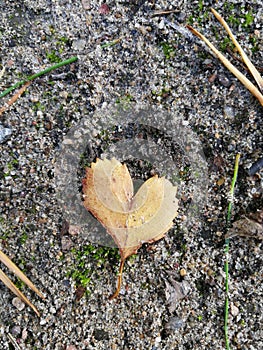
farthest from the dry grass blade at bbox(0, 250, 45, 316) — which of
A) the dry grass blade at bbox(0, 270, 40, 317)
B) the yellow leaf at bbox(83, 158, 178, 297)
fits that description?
the yellow leaf at bbox(83, 158, 178, 297)

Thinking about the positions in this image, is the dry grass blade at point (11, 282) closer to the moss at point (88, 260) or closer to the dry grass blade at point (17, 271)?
the dry grass blade at point (17, 271)

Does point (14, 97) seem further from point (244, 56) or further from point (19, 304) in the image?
point (244, 56)

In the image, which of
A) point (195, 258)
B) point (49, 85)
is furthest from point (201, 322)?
point (49, 85)

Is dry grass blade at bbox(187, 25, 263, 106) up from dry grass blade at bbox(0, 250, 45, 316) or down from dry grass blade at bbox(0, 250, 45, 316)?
up

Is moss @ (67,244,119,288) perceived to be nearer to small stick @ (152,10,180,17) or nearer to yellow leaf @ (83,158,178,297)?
yellow leaf @ (83,158,178,297)

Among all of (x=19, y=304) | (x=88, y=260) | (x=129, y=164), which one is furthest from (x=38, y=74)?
(x=19, y=304)

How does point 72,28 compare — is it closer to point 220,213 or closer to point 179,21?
point 179,21
